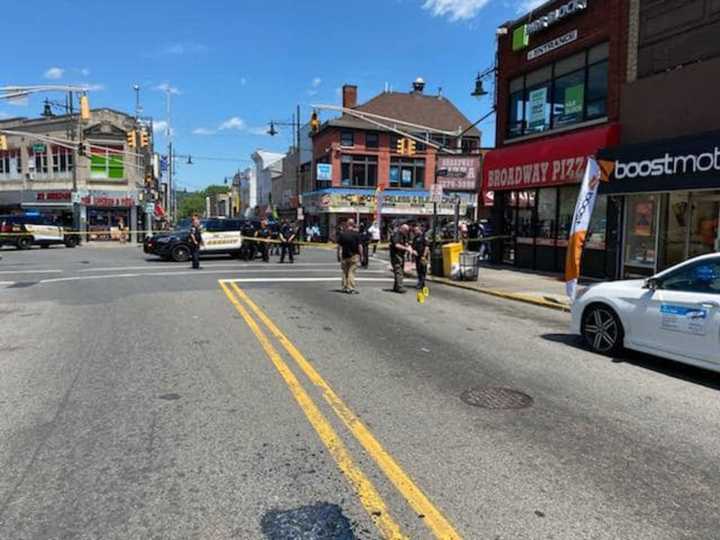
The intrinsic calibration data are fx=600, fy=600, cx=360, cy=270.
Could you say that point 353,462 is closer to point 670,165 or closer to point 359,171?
point 670,165

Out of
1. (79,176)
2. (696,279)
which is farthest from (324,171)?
(696,279)

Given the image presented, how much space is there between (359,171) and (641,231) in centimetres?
3560

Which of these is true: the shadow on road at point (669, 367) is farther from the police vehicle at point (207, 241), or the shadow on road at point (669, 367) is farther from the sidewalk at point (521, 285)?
the police vehicle at point (207, 241)

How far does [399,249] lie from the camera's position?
1465 centimetres

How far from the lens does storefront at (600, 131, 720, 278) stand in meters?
13.5

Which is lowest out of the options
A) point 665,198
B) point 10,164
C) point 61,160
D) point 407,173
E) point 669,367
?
point 669,367

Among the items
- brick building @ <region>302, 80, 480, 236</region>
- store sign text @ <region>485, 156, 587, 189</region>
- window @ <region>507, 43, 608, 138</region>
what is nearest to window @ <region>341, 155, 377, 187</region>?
brick building @ <region>302, 80, 480, 236</region>

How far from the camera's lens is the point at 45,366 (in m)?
7.04

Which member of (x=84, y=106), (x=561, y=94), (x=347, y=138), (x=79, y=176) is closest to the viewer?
(x=561, y=94)

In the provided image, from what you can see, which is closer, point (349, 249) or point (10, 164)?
point (349, 249)

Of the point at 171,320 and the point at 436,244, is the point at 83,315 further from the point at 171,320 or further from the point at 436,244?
the point at 436,244

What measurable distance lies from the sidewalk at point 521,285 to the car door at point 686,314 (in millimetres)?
5132

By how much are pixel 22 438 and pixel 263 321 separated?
17.4 feet

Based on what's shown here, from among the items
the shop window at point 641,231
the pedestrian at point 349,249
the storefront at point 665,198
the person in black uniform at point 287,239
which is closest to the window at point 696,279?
the storefront at point 665,198
